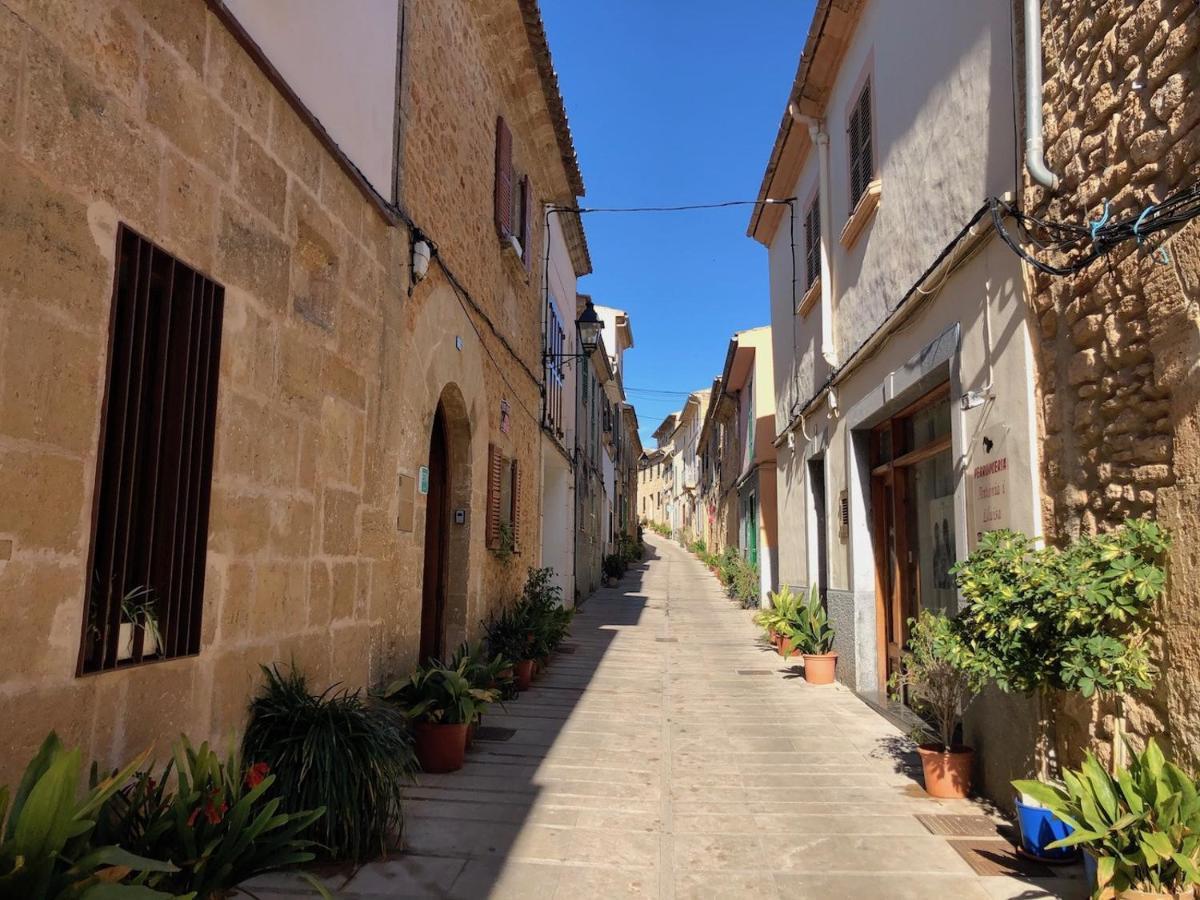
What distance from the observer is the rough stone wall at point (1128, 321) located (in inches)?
117

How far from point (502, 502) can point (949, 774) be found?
213 inches

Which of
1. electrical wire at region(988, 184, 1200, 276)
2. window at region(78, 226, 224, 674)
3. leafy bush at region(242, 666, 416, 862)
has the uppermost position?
electrical wire at region(988, 184, 1200, 276)

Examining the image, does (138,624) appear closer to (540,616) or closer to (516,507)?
(540,616)

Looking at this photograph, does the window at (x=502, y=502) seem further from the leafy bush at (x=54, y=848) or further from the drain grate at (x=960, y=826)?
the leafy bush at (x=54, y=848)

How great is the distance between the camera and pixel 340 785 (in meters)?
3.56

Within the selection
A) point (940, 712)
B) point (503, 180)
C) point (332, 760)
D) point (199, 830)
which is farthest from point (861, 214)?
point (199, 830)

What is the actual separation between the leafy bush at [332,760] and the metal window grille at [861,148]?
19.3 ft

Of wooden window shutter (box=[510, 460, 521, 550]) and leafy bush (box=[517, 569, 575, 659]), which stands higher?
wooden window shutter (box=[510, 460, 521, 550])

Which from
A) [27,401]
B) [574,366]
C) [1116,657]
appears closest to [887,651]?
[1116,657]

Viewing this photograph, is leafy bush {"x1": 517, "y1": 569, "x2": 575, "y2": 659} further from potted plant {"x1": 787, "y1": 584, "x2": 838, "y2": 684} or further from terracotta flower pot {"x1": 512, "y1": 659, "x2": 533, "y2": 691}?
potted plant {"x1": 787, "y1": 584, "x2": 838, "y2": 684}

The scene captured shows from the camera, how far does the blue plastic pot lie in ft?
11.7

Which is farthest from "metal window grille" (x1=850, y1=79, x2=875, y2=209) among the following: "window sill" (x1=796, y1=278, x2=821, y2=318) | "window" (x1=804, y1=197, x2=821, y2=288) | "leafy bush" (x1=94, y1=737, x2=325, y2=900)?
"leafy bush" (x1=94, y1=737, x2=325, y2=900)

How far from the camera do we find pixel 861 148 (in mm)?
7465

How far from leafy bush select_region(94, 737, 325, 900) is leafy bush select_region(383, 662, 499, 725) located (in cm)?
216
